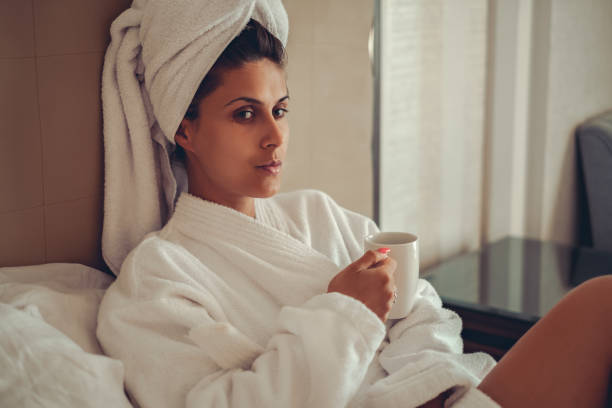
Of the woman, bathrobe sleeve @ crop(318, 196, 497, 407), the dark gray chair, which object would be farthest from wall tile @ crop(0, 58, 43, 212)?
the dark gray chair

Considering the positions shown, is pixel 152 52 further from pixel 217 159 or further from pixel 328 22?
pixel 328 22

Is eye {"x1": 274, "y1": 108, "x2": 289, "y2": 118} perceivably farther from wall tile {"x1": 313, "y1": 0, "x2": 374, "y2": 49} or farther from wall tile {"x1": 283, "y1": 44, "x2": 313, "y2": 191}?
wall tile {"x1": 313, "y1": 0, "x2": 374, "y2": 49}

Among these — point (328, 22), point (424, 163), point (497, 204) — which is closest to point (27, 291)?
point (328, 22)

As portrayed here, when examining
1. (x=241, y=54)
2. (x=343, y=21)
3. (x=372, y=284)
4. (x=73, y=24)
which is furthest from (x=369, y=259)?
(x=343, y=21)

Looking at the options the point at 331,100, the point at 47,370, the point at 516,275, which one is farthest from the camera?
the point at 516,275

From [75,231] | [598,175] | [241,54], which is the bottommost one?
[598,175]

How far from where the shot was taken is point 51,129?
3.86 feet

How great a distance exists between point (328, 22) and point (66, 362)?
3.85 ft

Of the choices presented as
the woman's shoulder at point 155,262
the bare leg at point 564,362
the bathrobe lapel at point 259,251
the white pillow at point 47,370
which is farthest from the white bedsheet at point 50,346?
the bare leg at point 564,362

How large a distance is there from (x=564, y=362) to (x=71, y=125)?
0.95 metres

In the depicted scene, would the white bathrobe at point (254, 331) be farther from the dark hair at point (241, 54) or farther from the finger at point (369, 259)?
the dark hair at point (241, 54)

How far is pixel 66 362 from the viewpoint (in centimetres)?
94

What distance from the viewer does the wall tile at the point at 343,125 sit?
1.78 metres

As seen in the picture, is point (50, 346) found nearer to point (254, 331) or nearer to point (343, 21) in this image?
point (254, 331)
